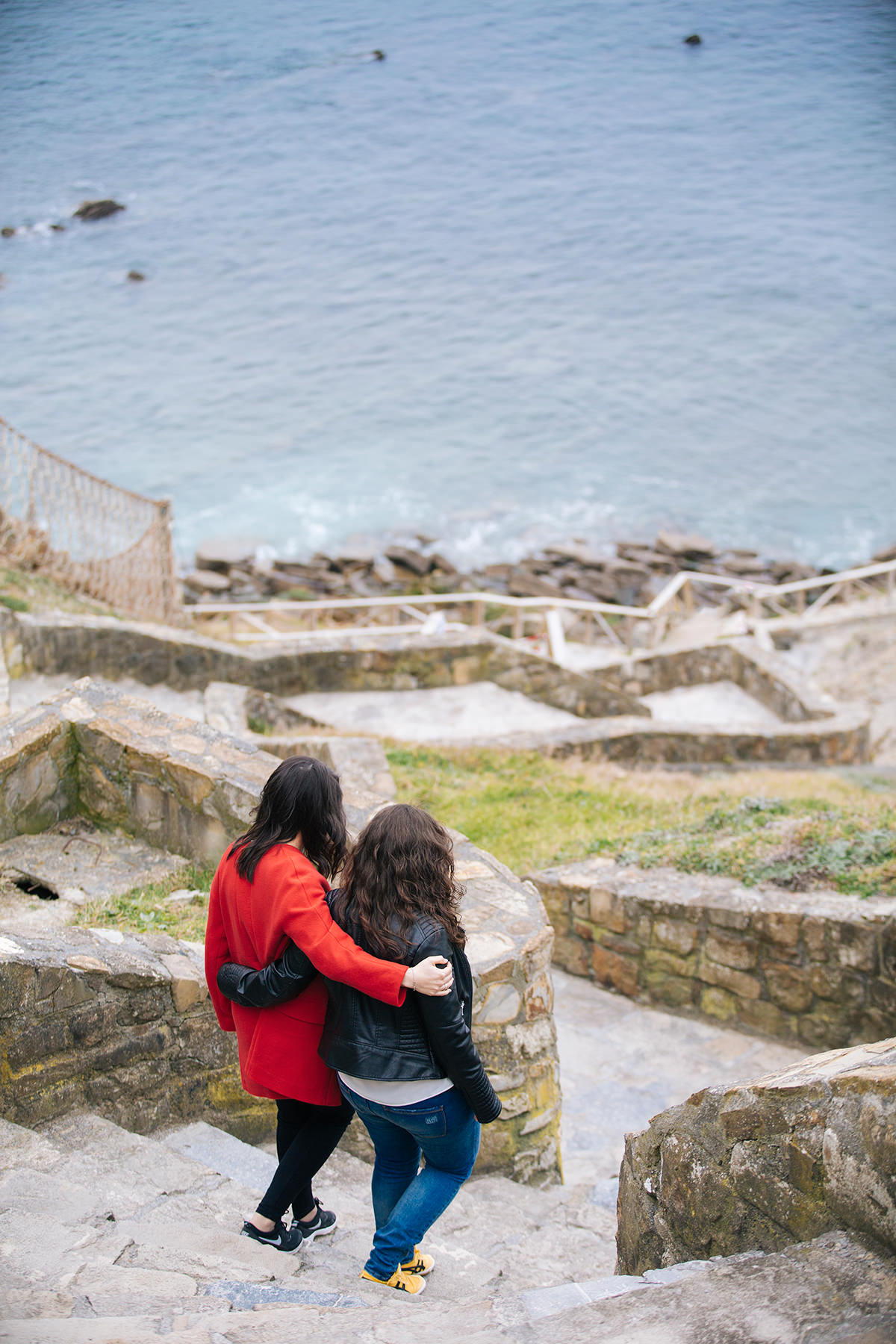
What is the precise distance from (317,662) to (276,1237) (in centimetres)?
932

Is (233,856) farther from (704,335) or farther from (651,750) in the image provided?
(704,335)

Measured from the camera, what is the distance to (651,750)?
35.7 feet

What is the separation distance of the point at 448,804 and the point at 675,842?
213 cm

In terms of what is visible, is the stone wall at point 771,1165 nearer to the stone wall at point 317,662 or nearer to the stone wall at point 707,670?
the stone wall at point 317,662

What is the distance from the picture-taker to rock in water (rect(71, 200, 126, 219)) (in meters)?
44.3

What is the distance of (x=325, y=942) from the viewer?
265 centimetres

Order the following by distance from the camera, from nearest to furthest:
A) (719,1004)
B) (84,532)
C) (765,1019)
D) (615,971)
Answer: (765,1019) < (719,1004) < (615,971) < (84,532)

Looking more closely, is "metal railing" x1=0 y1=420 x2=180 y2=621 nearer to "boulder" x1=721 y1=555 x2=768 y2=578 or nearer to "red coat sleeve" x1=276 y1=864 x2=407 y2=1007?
"red coat sleeve" x1=276 y1=864 x2=407 y2=1007

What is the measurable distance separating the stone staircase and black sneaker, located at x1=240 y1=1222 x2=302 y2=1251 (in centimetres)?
4

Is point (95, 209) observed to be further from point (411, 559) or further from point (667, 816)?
point (667, 816)

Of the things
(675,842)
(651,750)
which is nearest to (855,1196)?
(675,842)

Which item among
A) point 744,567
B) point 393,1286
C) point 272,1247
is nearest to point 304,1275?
point 272,1247

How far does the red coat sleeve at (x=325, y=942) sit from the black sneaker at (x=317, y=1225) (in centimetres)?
104

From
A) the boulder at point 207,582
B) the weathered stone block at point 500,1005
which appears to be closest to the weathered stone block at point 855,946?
the weathered stone block at point 500,1005
